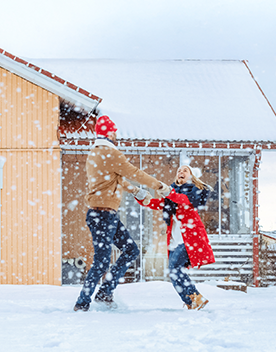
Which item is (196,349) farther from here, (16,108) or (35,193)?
(16,108)

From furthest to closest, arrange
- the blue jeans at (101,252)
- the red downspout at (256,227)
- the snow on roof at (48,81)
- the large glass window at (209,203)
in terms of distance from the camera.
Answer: the large glass window at (209,203), the red downspout at (256,227), the snow on roof at (48,81), the blue jeans at (101,252)

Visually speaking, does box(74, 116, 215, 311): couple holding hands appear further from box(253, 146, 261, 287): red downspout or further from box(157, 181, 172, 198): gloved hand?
box(253, 146, 261, 287): red downspout

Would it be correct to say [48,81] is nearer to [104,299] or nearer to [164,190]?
[164,190]

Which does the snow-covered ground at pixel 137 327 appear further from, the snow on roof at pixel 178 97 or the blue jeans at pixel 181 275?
the snow on roof at pixel 178 97

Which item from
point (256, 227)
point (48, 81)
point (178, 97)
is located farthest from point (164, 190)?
point (178, 97)

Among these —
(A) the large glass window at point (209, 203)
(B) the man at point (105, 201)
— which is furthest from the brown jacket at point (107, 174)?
(A) the large glass window at point (209, 203)

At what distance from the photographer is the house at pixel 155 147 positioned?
7.17 metres

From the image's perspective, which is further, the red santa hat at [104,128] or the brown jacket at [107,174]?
the red santa hat at [104,128]

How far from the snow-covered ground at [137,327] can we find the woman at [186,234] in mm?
238

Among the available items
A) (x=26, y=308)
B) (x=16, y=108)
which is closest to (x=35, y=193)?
(x=16, y=108)

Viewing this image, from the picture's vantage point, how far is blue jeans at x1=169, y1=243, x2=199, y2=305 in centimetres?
405

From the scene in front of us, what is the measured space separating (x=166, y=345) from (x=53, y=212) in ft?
15.3

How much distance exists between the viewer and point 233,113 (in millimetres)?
9070

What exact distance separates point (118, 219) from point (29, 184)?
11.7ft
